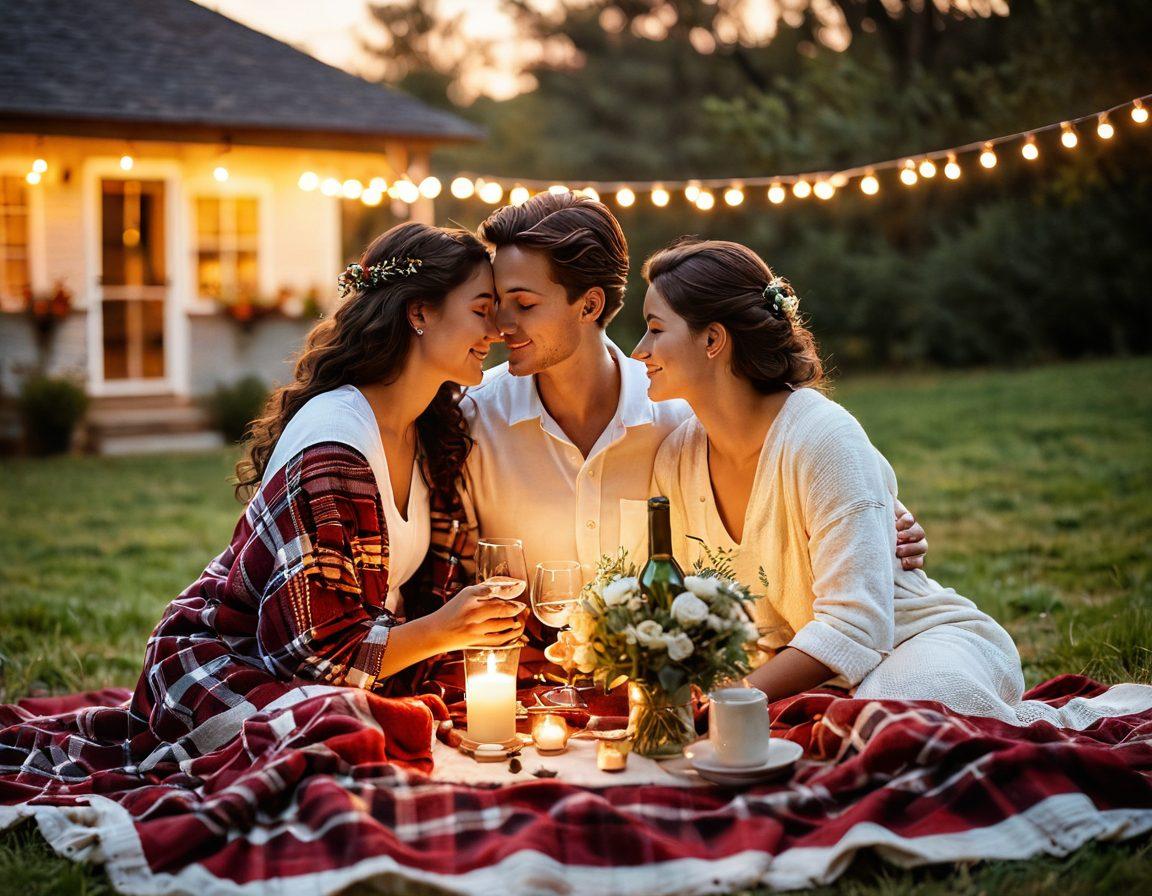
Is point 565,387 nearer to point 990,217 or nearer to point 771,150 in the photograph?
point 771,150

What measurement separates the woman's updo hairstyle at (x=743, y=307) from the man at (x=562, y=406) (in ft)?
1.47

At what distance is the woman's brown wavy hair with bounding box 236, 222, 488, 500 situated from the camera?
13.0 feet

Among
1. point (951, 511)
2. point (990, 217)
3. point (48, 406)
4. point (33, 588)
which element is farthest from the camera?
point (990, 217)

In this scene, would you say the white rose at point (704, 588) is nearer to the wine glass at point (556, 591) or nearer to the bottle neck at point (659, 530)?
the bottle neck at point (659, 530)

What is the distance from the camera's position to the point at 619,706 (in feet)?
12.3

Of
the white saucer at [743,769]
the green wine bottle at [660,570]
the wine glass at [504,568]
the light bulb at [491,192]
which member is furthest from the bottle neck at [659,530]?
the light bulb at [491,192]

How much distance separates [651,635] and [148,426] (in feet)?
35.7

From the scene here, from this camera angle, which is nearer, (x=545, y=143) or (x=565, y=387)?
(x=565, y=387)

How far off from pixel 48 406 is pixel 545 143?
16.3m

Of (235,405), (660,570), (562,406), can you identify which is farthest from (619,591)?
(235,405)

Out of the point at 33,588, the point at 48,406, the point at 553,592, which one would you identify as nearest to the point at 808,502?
the point at 553,592

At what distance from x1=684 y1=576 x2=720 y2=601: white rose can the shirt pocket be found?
120cm

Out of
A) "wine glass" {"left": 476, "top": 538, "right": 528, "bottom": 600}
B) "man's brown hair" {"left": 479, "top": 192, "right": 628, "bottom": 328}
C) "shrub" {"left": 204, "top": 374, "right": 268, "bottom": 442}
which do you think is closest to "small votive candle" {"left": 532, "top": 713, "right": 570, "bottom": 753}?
"wine glass" {"left": 476, "top": 538, "right": 528, "bottom": 600}

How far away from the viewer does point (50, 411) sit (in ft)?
39.8
